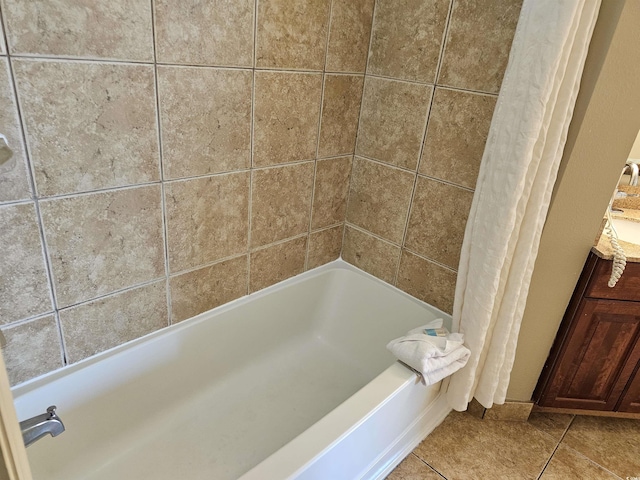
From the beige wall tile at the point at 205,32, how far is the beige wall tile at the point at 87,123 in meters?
0.10

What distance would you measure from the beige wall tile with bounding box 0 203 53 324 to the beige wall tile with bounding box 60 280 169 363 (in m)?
0.09

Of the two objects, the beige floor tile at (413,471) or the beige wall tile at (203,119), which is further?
the beige floor tile at (413,471)

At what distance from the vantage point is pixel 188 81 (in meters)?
1.24

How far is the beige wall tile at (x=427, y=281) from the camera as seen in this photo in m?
1.68

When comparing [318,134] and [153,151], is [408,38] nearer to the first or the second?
[318,134]

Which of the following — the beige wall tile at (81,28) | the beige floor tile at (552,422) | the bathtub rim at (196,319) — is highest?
the beige wall tile at (81,28)

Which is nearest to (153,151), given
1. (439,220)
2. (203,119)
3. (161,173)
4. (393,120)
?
(161,173)

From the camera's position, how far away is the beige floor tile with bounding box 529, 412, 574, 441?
1.75m

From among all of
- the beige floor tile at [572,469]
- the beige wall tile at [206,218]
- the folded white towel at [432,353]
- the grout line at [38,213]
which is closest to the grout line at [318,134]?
the beige wall tile at [206,218]

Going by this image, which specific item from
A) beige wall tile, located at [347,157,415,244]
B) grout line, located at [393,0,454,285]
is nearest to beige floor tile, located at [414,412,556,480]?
grout line, located at [393,0,454,285]

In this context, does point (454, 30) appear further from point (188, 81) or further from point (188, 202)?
point (188, 202)

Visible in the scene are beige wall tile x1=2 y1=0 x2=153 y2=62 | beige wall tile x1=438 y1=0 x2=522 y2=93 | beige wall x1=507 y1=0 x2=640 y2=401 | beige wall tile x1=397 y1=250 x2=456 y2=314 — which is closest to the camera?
beige wall tile x1=2 y1=0 x2=153 y2=62

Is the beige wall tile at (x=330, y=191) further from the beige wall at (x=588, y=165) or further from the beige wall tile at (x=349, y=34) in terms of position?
the beige wall at (x=588, y=165)

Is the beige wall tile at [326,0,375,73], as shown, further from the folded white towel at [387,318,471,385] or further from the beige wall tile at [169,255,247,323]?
the folded white towel at [387,318,471,385]
